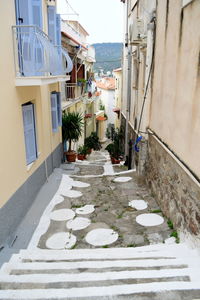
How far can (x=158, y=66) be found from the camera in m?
7.55

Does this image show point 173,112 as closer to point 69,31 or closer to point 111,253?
point 111,253

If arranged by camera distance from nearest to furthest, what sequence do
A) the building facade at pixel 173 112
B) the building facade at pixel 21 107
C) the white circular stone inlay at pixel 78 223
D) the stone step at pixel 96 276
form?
the stone step at pixel 96 276 → the building facade at pixel 173 112 → the building facade at pixel 21 107 → the white circular stone inlay at pixel 78 223

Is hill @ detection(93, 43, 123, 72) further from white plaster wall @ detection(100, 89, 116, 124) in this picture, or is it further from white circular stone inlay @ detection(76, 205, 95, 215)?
white circular stone inlay @ detection(76, 205, 95, 215)

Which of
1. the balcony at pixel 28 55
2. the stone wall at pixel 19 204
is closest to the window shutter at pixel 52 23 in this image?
the balcony at pixel 28 55

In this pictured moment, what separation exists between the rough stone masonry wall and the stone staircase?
20.7 inches

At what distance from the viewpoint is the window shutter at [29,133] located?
6988mm

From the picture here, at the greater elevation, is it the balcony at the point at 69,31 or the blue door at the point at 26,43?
the balcony at the point at 69,31

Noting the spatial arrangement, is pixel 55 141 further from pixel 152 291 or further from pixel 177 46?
pixel 152 291

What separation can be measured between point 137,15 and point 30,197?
9159mm

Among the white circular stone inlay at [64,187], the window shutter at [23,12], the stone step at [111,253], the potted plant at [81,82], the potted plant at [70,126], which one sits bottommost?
the white circular stone inlay at [64,187]

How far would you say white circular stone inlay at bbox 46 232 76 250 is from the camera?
547cm

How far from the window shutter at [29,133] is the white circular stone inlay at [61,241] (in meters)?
2.29

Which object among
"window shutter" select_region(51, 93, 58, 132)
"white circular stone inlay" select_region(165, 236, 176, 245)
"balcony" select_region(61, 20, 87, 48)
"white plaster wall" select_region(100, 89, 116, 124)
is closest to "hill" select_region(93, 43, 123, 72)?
"white plaster wall" select_region(100, 89, 116, 124)

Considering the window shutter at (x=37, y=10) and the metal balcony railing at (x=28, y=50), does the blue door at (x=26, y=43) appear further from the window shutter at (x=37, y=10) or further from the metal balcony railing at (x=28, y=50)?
the window shutter at (x=37, y=10)
